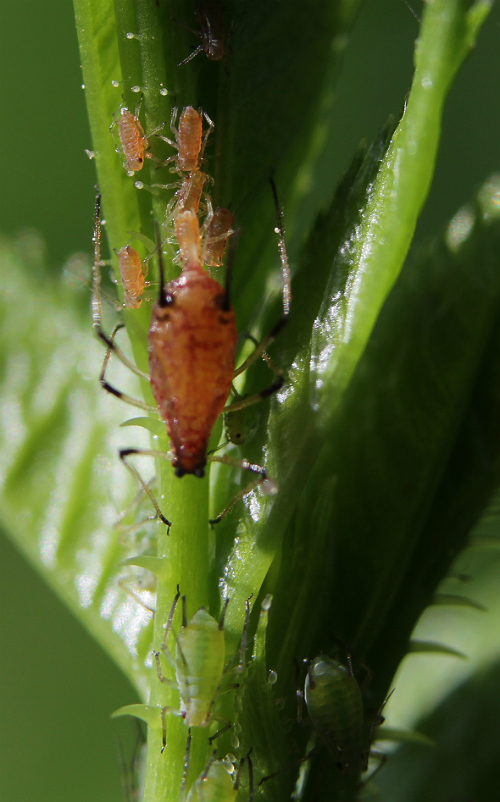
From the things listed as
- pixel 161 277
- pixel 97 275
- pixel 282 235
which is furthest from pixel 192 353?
pixel 97 275

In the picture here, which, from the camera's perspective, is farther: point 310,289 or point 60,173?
point 60,173

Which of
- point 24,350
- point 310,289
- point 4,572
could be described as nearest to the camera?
point 310,289

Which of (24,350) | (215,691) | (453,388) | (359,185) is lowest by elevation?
(215,691)

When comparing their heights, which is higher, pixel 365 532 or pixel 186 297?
pixel 186 297

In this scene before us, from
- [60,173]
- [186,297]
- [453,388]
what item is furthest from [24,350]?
[60,173]

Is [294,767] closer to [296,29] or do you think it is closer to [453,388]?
[453,388]

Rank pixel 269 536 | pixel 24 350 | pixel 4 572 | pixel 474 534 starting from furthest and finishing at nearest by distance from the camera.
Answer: pixel 4 572
pixel 24 350
pixel 474 534
pixel 269 536
